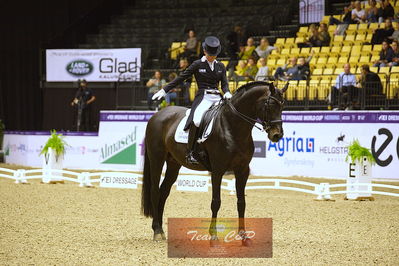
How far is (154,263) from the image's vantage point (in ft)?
24.7

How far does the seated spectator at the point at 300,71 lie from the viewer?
19.6 m

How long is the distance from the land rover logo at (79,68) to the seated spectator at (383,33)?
946cm

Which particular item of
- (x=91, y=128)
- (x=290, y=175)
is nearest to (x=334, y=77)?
(x=290, y=175)

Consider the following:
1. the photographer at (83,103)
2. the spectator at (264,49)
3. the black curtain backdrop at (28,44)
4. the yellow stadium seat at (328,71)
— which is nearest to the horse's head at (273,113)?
the yellow stadium seat at (328,71)

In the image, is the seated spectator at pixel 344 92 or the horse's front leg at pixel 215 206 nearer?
the horse's front leg at pixel 215 206

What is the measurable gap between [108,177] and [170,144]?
7.41 meters

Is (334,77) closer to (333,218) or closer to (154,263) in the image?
(333,218)

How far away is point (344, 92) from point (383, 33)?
3146 millimetres

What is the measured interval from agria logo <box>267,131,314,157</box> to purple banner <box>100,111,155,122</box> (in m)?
3.89

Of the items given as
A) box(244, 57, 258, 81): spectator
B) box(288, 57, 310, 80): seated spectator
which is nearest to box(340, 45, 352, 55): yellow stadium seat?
box(288, 57, 310, 80): seated spectator

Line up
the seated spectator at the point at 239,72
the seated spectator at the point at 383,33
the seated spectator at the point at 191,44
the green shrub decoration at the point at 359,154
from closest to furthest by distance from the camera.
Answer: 1. the green shrub decoration at the point at 359,154
2. the seated spectator at the point at 239,72
3. the seated spectator at the point at 383,33
4. the seated spectator at the point at 191,44

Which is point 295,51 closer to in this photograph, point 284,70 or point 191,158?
point 284,70

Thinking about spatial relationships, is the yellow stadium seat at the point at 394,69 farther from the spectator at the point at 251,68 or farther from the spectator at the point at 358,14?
the spectator at the point at 251,68

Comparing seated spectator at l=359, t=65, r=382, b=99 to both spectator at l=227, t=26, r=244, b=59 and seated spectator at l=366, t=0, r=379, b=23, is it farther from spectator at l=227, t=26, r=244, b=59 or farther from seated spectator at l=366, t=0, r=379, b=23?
spectator at l=227, t=26, r=244, b=59
